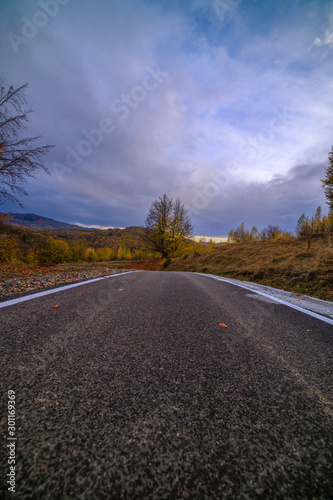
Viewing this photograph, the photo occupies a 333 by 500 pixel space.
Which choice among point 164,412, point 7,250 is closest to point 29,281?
point 164,412

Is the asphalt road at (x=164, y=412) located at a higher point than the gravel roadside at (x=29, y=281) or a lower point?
higher

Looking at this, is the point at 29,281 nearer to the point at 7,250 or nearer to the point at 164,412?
the point at 164,412

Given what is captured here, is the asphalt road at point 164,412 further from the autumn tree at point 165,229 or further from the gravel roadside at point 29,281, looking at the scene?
the autumn tree at point 165,229

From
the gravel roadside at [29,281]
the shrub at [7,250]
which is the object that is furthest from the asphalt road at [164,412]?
the shrub at [7,250]

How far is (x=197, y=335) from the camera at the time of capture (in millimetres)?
1899

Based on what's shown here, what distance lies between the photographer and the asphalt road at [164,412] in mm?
639

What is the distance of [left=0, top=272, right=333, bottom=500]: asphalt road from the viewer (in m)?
0.64

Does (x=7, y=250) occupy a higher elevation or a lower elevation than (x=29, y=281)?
higher

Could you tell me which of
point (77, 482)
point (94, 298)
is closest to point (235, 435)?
point (77, 482)

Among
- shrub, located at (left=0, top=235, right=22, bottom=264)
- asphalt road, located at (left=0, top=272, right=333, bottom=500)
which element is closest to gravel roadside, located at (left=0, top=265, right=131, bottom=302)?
asphalt road, located at (left=0, top=272, right=333, bottom=500)

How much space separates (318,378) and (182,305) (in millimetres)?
1866

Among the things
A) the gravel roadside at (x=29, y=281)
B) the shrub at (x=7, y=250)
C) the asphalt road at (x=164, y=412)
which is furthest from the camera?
the shrub at (x=7, y=250)

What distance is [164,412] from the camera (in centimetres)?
93

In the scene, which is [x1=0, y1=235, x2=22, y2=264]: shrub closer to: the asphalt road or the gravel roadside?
the gravel roadside
